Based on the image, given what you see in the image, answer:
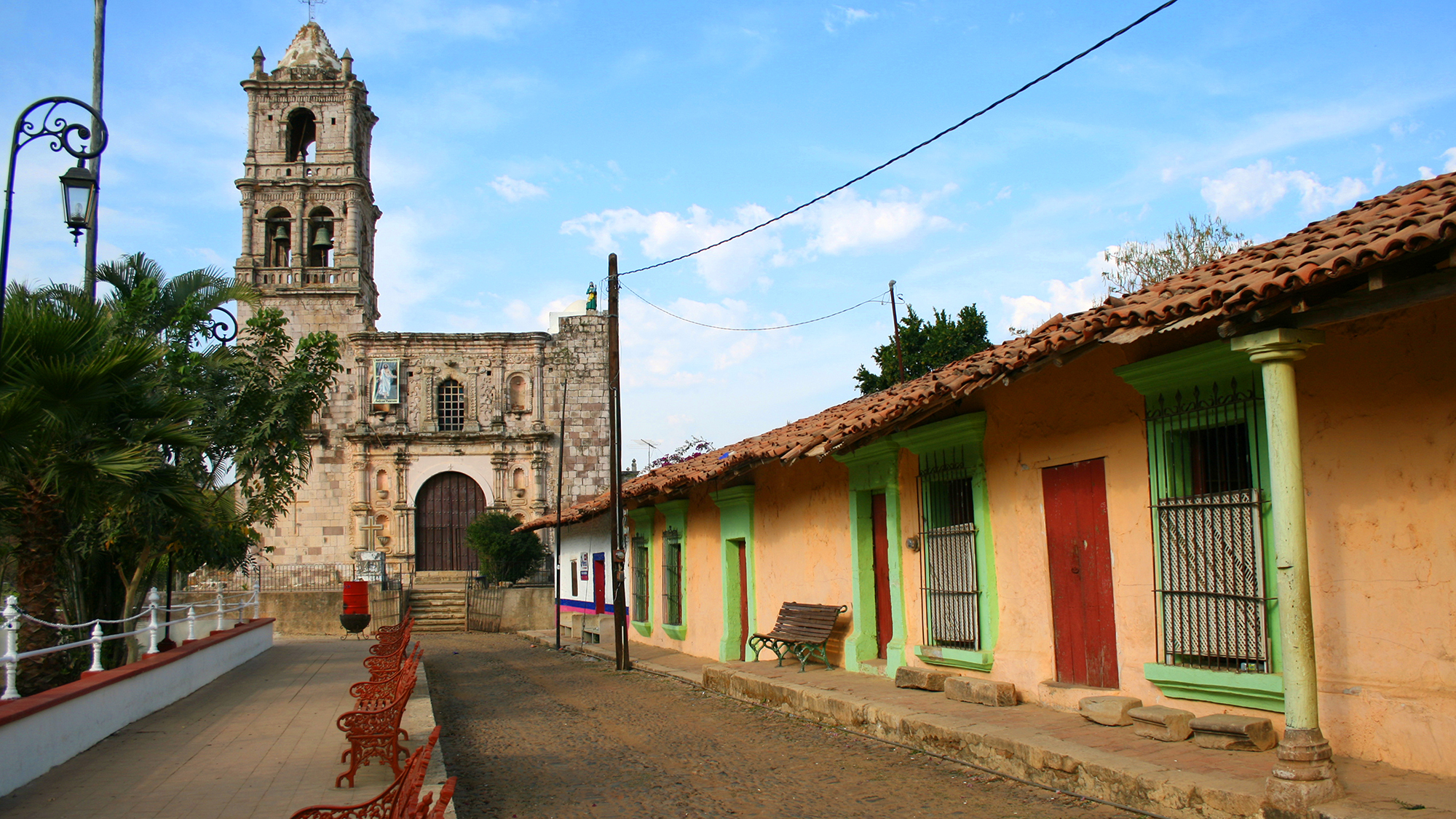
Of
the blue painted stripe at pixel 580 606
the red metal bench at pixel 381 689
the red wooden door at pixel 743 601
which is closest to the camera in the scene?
the red metal bench at pixel 381 689

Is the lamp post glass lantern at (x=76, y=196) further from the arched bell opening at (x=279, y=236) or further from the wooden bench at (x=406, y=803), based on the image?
the arched bell opening at (x=279, y=236)

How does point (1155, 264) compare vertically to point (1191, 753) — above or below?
above

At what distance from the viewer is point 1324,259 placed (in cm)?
541

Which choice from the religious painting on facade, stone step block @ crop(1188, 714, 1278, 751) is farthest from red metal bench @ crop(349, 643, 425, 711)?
the religious painting on facade

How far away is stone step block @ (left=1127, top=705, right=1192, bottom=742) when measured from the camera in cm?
689

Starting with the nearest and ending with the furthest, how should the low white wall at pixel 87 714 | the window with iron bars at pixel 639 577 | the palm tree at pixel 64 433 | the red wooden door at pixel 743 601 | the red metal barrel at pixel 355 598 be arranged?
the low white wall at pixel 87 714, the palm tree at pixel 64 433, the red wooden door at pixel 743 601, the window with iron bars at pixel 639 577, the red metal barrel at pixel 355 598

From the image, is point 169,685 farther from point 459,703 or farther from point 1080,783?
point 1080,783

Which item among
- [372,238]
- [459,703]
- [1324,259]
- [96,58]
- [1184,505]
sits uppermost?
[372,238]

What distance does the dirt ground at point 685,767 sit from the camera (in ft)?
21.8

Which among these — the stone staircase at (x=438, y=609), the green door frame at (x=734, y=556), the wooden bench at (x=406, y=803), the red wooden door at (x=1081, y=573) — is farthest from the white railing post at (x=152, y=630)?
the stone staircase at (x=438, y=609)

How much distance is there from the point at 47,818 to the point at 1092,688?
23.7 feet

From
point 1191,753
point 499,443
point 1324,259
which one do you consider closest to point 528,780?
point 1191,753

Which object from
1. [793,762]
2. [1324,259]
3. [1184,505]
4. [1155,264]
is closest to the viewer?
[1324,259]

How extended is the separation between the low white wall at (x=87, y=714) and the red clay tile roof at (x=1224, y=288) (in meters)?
6.70
